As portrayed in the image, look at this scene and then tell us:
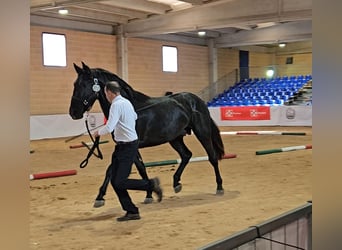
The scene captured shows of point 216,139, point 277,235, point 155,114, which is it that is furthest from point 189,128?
point 277,235

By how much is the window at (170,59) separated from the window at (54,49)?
18.9ft

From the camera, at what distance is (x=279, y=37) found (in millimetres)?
22078

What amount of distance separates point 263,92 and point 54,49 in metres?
10.3

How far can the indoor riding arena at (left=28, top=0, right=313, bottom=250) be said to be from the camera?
4141mm

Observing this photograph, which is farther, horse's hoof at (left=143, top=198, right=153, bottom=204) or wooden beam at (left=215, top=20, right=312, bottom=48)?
wooden beam at (left=215, top=20, right=312, bottom=48)

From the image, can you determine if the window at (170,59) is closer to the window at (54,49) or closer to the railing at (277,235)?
the window at (54,49)

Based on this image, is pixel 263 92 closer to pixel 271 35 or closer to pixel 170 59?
pixel 271 35

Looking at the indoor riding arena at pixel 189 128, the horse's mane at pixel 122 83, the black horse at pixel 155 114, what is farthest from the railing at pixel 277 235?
the horse's mane at pixel 122 83

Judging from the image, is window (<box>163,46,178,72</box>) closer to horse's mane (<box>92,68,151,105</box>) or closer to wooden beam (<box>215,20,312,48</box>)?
wooden beam (<box>215,20,312,48</box>)

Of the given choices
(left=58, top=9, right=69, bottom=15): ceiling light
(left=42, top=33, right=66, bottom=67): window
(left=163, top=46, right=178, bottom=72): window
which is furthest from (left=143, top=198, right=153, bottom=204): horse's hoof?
(left=163, top=46, right=178, bottom=72): window

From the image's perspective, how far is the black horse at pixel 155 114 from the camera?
5.09 metres

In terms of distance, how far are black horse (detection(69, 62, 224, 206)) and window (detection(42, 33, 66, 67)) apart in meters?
12.1
